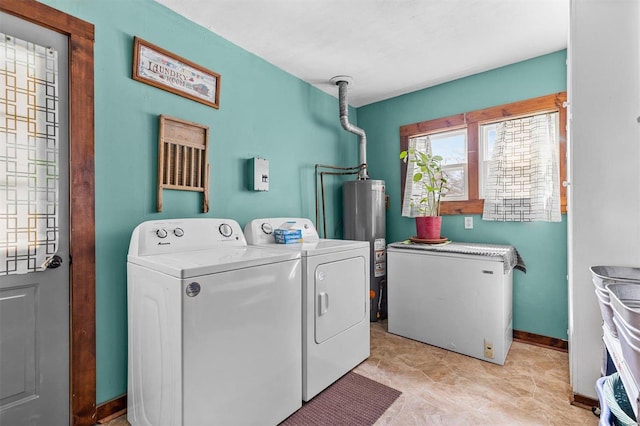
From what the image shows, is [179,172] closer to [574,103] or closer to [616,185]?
[574,103]

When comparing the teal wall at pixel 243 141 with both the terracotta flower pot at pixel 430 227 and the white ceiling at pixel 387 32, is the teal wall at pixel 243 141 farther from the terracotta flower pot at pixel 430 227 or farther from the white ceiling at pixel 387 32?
the terracotta flower pot at pixel 430 227

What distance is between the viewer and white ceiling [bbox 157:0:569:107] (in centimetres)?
194

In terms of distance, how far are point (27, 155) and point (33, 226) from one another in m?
0.34

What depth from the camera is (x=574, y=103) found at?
1694 mm

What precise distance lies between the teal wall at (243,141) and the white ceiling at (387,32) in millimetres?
154

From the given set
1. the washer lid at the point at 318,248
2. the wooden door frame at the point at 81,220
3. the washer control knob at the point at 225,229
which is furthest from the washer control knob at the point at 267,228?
the wooden door frame at the point at 81,220

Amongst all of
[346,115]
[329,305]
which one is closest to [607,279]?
[329,305]

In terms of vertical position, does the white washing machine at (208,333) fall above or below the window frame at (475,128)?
below

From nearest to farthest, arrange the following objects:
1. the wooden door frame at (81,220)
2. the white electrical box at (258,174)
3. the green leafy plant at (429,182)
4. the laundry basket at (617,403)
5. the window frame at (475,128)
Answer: the laundry basket at (617,403), the wooden door frame at (81,220), the white electrical box at (258,174), the window frame at (475,128), the green leafy plant at (429,182)

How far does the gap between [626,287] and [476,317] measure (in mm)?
1202

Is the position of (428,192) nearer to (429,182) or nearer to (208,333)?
(429,182)

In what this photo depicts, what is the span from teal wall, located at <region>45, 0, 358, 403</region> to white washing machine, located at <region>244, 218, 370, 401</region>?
18.4 inches

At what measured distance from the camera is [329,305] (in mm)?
1969

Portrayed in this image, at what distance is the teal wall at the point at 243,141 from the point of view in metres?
1.69
